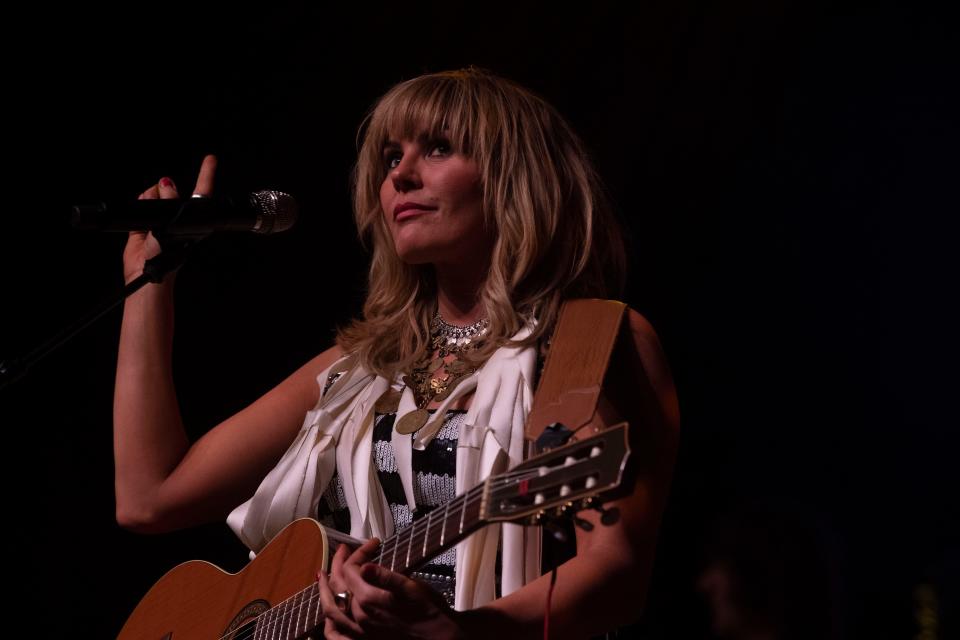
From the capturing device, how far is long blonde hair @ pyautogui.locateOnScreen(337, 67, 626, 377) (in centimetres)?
184

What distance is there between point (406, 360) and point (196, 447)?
1.63 feet

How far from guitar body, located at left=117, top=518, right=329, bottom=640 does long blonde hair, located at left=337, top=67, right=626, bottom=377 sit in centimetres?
40

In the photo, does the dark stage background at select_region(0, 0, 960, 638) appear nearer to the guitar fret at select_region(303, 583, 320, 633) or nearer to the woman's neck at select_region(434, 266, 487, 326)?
the woman's neck at select_region(434, 266, 487, 326)

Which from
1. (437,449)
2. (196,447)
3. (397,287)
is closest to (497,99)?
(397,287)

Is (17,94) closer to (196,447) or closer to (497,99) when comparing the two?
(196,447)

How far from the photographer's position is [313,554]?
162 centimetres

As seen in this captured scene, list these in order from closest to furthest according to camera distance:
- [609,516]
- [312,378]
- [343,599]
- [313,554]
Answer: [609,516]
[343,599]
[313,554]
[312,378]

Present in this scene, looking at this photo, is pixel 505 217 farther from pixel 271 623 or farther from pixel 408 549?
pixel 271 623

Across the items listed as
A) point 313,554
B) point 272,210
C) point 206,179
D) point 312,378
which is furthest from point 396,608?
point 206,179

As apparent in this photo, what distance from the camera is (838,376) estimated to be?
373 centimetres

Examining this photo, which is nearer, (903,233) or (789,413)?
(903,233)

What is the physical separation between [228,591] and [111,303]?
603 mm

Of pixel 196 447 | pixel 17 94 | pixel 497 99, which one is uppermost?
pixel 497 99

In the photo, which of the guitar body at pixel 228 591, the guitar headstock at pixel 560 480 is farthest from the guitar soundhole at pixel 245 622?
the guitar headstock at pixel 560 480
